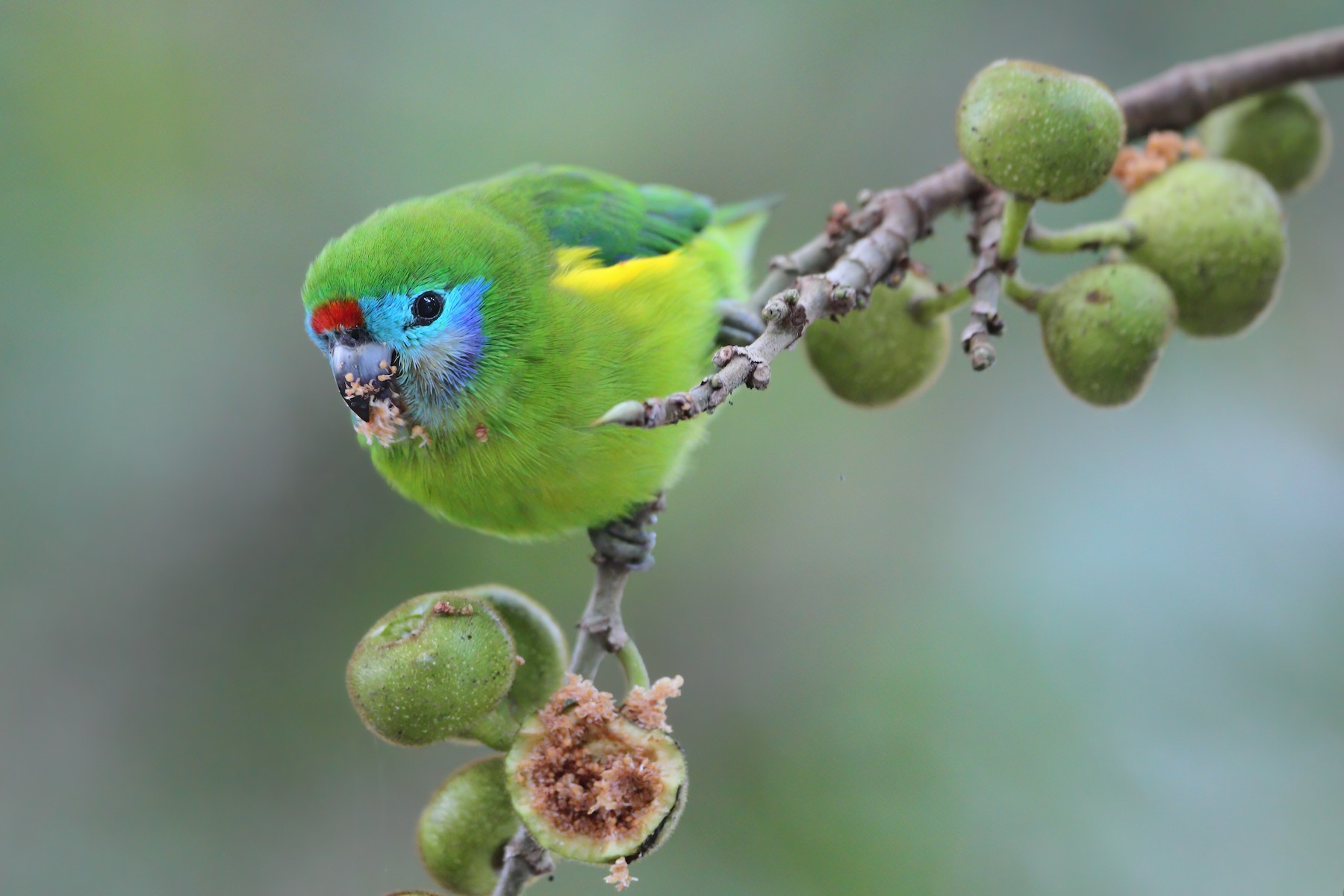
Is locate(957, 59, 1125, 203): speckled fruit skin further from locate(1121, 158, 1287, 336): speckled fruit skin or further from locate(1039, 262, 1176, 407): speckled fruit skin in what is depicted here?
locate(1121, 158, 1287, 336): speckled fruit skin

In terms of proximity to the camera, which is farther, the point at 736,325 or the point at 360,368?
the point at 736,325

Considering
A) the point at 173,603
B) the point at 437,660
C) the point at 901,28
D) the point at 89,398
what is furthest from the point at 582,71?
the point at 437,660

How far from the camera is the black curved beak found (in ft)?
6.81

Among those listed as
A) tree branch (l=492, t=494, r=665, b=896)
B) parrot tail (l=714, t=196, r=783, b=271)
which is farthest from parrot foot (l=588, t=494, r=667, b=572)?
parrot tail (l=714, t=196, r=783, b=271)

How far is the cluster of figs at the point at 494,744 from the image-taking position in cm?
155

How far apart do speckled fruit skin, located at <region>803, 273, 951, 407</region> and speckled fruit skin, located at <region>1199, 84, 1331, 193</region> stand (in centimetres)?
101

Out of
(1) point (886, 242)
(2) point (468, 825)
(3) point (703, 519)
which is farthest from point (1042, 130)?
(3) point (703, 519)

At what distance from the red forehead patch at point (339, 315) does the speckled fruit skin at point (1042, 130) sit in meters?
1.16

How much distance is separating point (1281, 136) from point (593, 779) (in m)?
2.18

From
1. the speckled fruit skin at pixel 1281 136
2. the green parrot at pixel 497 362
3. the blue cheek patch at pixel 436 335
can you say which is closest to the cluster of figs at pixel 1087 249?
the speckled fruit skin at pixel 1281 136

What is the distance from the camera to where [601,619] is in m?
1.79

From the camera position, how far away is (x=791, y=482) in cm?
371

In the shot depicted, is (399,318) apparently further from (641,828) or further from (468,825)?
(641,828)

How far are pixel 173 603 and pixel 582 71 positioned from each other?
2574 mm
